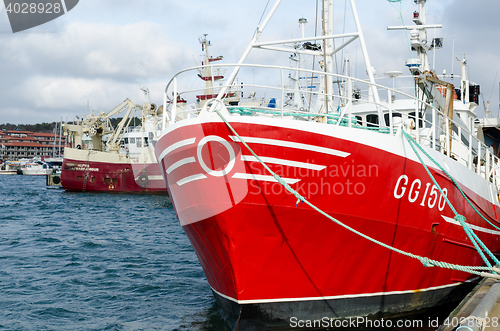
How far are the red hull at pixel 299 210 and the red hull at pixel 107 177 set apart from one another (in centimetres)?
3129

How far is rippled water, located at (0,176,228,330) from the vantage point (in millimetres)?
7656

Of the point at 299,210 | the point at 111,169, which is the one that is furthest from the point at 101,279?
the point at 111,169

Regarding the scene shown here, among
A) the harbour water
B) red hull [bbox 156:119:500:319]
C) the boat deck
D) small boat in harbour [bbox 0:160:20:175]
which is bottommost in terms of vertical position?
small boat in harbour [bbox 0:160:20:175]

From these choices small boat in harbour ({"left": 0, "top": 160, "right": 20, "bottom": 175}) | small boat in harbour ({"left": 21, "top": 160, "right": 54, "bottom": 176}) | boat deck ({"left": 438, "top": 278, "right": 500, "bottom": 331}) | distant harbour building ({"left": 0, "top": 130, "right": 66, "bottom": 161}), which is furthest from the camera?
distant harbour building ({"left": 0, "top": 130, "right": 66, "bottom": 161})

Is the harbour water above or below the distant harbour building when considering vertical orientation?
below

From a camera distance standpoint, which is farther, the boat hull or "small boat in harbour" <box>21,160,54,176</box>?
"small boat in harbour" <box>21,160,54,176</box>

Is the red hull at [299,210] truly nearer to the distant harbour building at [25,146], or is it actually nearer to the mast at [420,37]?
the mast at [420,37]

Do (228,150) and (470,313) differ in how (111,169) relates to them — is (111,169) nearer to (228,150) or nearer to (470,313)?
(228,150)

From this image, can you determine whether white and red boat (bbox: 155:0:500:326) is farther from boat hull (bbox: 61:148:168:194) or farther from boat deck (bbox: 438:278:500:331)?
boat hull (bbox: 61:148:168:194)

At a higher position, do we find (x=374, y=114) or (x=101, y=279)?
(x=374, y=114)

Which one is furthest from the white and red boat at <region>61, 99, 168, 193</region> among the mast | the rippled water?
the mast

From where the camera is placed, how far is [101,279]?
10180mm

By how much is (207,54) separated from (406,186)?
3351cm

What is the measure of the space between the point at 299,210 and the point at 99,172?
35385 millimetres
